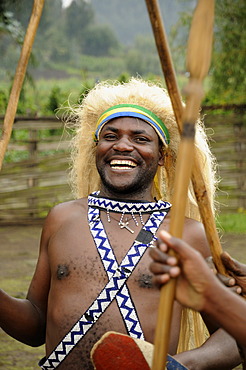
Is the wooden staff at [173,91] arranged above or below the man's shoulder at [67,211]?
above

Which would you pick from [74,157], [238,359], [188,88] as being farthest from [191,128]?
[74,157]

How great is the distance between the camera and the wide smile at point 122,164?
8.80 feet

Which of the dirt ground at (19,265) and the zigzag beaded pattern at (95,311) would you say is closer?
the zigzag beaded pattern at (95,311)

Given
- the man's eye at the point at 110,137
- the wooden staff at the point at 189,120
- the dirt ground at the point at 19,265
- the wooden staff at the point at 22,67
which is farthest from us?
the dirt ground at the point at 19,265

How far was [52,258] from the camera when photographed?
8.77 ft

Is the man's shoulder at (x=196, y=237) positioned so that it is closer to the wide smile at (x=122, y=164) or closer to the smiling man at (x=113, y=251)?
the smiling man at (x=113, y=251)

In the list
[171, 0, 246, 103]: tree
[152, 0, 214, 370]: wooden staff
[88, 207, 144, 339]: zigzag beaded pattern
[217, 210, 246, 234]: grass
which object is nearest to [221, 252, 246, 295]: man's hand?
[152, 0, 214, 370]: wooden staff

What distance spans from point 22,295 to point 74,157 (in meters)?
2.61

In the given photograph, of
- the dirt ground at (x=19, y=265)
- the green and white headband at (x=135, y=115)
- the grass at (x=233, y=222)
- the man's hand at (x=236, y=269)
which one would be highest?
the green and white headband at (x=135, y=115)

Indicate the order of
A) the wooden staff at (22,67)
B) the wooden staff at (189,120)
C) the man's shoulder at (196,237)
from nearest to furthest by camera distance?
the wooden staff at (189,120) < the wooden staff at (22,67) < the man's shoulder at (196,237)

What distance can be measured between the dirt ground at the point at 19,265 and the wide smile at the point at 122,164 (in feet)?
6.75

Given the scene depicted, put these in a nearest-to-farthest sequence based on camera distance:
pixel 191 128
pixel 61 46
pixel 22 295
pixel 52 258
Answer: pixel 191 128
pixel 52 258
pixel 22 295
pixel 61 46

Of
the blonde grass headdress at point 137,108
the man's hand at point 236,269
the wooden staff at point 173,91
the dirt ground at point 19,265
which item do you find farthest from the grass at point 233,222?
the wooden staff at point 173,91

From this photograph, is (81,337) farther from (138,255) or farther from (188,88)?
(188,88)
